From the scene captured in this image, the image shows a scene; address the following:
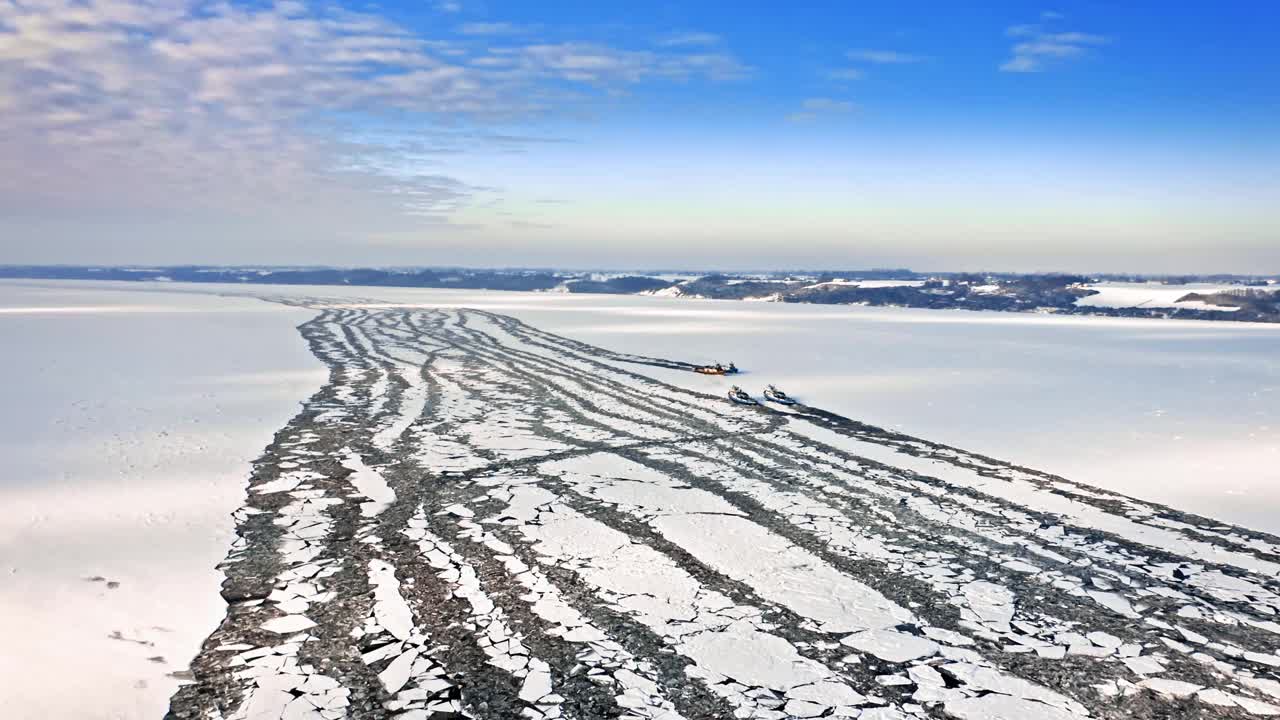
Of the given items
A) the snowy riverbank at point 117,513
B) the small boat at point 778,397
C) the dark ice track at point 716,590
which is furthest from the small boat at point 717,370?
the snowy riverbank at point 117,513

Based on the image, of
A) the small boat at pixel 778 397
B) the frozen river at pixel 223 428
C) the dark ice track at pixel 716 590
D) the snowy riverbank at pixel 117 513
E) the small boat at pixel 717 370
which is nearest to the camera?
the dark ice track at pixel 716 590

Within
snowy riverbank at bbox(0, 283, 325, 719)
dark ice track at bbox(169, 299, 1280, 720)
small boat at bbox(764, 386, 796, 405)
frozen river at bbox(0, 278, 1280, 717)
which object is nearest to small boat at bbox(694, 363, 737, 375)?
frozen river at bbox(0, 278, 1280, 717)

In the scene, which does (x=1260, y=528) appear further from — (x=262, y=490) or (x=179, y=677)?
(x=262, y=490)

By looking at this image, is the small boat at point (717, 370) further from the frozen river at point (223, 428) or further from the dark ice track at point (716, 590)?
the dark ice track at point (716, 590)

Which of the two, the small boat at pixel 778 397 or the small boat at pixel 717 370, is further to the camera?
the small boat at pixel 717 370

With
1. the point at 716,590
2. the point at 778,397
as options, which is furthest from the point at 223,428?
the point at 778,397

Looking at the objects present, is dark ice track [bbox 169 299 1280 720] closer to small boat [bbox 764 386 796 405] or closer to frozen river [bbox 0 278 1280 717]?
frozen river [bbox 0 278 1280 717]

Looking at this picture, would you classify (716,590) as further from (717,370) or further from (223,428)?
(717,370)

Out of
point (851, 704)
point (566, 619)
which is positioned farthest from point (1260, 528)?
point (566, 619)
